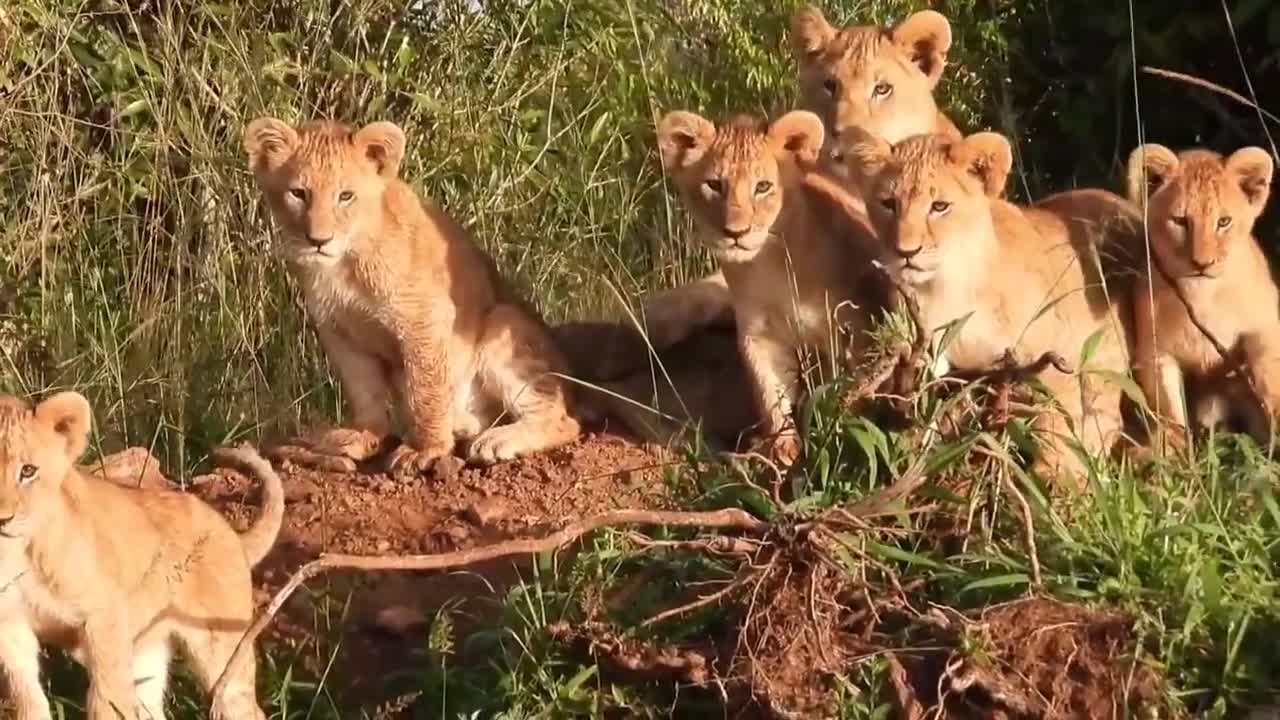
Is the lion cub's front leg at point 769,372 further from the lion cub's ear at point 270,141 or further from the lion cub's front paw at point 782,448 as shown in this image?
the lion cub's ear at point 270,141

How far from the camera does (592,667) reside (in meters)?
5.46

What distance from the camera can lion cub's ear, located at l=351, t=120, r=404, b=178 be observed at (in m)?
7.27

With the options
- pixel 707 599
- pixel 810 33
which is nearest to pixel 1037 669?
pixel 707 599

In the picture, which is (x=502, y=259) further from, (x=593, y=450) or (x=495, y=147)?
(x=593, y=450)

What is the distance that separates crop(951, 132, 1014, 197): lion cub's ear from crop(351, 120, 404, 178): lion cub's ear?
1.90 m

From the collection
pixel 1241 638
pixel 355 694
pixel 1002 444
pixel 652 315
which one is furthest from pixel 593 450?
pixel 1241 638

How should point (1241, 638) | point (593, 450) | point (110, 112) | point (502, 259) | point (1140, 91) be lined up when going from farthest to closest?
1. point (110, 112)
2. point (502, 259)
3. point (1140, 91)
4. point (593, 450)
5. point (1241, 638)

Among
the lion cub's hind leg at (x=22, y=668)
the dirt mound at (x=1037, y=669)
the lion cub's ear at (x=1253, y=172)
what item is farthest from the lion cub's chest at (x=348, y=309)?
the dirt mound at (x=1037, y=669)

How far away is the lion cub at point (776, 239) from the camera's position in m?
6.86

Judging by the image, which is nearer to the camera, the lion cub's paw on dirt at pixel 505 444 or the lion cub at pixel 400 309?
the lion cub at pixel 400 309

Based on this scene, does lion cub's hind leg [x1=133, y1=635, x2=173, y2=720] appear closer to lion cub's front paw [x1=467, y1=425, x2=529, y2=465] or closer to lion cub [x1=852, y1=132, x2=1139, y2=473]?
lion cub's front paw [x1=467, y1=425, x2=529, y2=465]

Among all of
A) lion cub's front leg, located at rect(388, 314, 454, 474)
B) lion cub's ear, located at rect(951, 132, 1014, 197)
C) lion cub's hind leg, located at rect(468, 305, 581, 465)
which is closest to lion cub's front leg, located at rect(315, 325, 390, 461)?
lion cub's front leg, located at rect(388, 314, 454, 474)

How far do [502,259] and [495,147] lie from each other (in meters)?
0.62

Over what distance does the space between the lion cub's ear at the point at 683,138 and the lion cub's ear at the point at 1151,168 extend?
131 cm
